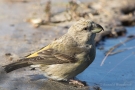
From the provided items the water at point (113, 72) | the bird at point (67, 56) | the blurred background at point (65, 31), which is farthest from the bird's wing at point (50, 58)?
the water at point (113, 72)

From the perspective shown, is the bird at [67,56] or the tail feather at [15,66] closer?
the tail feather at [15,66]

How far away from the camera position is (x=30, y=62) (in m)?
6.19

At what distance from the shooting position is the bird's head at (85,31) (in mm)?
6414

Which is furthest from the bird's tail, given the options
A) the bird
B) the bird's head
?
the bird's head

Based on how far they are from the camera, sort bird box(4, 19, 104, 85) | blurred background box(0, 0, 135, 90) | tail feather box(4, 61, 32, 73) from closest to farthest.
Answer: tail feather box(4, 61, 32, 73) → bird box(4, 19, 104, 85) → blurred background box(0, 0, 135, 90)

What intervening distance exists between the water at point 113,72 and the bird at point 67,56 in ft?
1.12

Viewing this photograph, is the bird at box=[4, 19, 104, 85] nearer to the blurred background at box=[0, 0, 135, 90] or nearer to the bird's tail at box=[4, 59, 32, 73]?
the bird's tail at box=[4, 59, 32, 73]

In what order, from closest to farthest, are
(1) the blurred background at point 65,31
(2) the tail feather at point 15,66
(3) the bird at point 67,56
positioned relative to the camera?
(2) the tail feather at point 15,66
(3) the bird at point 67,56
(1) the blurred background at point 65,31

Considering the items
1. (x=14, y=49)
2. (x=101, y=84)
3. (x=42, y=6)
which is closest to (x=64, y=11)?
(x=42, y=6)

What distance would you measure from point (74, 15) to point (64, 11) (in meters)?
0.79

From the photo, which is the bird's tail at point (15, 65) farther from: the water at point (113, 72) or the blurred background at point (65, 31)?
the water at point (113, 72)

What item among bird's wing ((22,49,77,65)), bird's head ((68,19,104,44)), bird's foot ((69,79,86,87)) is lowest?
bird's foot ((69,79,86,87))

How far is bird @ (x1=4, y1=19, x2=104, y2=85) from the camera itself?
6164 millimetres

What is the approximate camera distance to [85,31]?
644 centimetres
